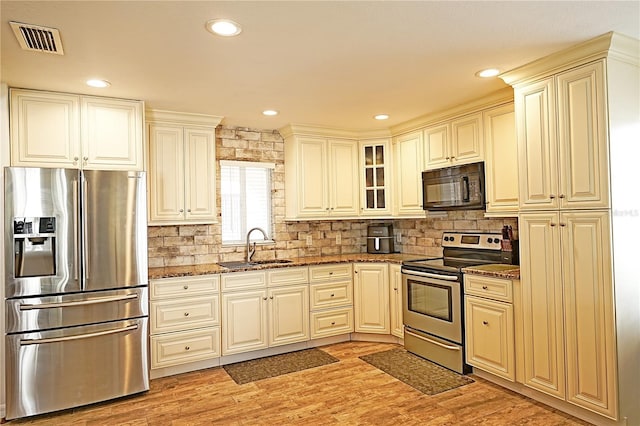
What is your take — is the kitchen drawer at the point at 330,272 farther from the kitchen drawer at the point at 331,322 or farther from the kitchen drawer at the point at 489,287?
the kitchen drawer at the point at 489,287

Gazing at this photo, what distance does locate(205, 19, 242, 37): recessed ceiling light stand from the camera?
2.20 meters

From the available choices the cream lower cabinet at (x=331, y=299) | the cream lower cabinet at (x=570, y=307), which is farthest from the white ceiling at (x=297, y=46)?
the cream lower cabinet at (x=331, y=299)

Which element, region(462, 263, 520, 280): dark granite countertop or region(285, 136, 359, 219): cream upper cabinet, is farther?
region(285, 136, 359, 219): cream upper cabinet

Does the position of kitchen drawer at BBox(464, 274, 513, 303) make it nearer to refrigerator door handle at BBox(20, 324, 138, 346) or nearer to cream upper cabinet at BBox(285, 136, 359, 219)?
cream upper cabinet at BBox(285, 136, 359, 219)

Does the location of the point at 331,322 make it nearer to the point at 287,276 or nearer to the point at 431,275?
the point at 287,276

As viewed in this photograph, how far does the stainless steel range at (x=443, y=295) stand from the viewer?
363 cm

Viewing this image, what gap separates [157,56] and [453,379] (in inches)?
128

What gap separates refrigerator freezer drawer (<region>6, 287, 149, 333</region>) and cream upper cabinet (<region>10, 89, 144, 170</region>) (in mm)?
1000

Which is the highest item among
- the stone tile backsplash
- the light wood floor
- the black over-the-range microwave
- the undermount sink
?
the black over-the-range microwave

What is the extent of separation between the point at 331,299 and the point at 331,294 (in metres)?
0.05

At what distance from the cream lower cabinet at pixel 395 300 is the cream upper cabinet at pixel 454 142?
1.12 meters

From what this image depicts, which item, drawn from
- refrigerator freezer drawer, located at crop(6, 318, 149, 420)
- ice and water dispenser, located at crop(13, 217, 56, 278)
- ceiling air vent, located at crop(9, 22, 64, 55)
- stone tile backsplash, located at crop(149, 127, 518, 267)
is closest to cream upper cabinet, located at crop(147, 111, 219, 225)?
stone tile backsplash, located at crop(149, 127, 518, 267)

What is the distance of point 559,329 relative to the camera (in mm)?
2830

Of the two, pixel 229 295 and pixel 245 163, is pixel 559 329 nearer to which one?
pixel 229 295
